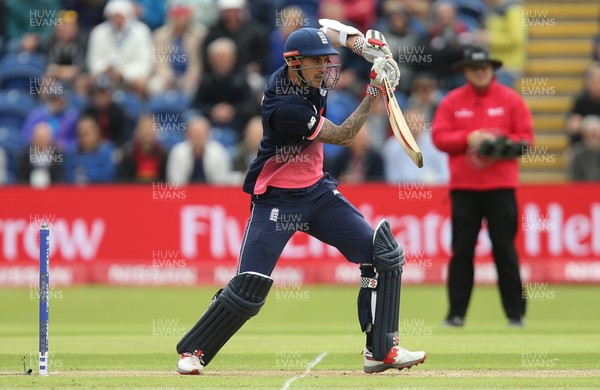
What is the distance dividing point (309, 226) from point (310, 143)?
0.59 metres

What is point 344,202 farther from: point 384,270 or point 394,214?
point 394,214

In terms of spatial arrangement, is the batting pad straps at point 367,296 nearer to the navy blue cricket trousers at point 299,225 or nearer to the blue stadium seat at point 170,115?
the navy blue cricket trousers at point 299,225

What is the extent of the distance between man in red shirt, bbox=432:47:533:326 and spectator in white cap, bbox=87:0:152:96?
8795 mm

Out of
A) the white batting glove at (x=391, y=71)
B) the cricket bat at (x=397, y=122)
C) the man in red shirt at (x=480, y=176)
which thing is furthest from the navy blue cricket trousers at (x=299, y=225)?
the man in red shirt at (x=480, y=176)

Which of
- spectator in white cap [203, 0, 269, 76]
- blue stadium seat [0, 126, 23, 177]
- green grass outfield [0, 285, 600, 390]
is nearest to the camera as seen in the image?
green grass outfield [0, 285, 600, 390]

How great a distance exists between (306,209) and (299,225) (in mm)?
130

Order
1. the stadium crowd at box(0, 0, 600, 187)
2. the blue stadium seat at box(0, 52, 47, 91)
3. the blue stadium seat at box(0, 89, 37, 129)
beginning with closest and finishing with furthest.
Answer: the stadium crowd at box(0, 0, 600, 187) → the blue stadium seat at box(0, 89, 37, 129) → the blue stadium seat at box(0, 52, 47, 91)

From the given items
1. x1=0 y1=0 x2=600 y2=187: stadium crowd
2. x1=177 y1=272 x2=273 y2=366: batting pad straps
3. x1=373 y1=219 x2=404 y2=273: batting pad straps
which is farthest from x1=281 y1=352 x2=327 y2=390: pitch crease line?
x1=0 y1=0 x2=600 y2=187: stadium crowd

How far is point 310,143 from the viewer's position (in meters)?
8.82

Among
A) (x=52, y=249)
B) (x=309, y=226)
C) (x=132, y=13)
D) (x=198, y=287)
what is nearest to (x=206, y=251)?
(x=198, y=287)

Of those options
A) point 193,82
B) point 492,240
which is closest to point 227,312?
point 492,240

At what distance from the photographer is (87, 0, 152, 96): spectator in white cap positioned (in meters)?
20.5

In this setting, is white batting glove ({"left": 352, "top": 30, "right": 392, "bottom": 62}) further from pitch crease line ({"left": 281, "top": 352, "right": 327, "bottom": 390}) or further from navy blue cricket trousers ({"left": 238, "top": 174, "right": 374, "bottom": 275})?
pitch crease line ({"left": 281, "top": 352, "right": 327, "bottom": 390})

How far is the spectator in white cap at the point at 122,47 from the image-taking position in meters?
20.5
